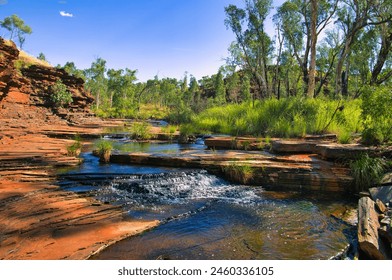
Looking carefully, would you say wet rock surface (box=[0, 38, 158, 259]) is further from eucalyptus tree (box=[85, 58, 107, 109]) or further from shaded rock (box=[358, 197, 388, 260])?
eucalyptus tree (box=[85, 58, 107, 109])

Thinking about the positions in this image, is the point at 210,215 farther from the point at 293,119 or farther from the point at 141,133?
the point at 141,133

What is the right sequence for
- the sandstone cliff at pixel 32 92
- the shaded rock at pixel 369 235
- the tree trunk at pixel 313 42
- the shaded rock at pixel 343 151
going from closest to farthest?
the shaded rock at pixel 369 235, the shaded rock at pixel 343 151, the tree trunk at pixel 313 42, the sandstone cliff at pixel 32 92

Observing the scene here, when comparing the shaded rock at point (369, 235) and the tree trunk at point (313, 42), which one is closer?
the shaded rock at point (369, 235)

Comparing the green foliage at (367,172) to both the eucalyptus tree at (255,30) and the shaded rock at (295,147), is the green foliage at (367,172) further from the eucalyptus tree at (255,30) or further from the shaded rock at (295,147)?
the eucalyptus tree at (255,30)

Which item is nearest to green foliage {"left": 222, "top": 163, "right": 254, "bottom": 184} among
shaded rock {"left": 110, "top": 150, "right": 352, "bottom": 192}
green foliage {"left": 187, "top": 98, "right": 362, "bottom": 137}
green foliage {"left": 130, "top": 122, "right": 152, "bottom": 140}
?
shaded rock {"left": 110, "top": 150, "right": 352, "bottom": 192}

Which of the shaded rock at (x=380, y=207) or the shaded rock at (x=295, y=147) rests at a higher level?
the shaded rock at (x=295, y=147)

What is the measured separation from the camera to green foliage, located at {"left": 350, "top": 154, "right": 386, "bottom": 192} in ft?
18.9

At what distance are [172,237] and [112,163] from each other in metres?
4.81

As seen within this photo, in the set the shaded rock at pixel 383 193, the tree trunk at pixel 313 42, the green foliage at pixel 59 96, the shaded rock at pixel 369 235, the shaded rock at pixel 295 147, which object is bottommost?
the shaded rock at pixel 369 235

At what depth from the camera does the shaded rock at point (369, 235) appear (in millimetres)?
3357

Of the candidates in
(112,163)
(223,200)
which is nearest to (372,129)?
(223,200)

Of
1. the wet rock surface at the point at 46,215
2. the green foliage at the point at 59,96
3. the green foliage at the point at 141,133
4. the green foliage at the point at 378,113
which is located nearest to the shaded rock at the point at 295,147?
the green foliage at the point at 378,113

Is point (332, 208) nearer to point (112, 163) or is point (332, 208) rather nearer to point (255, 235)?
point (255, 235)

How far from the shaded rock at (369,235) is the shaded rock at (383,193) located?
77 centimetres
